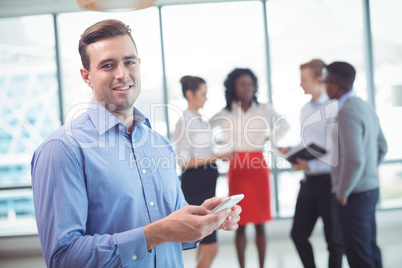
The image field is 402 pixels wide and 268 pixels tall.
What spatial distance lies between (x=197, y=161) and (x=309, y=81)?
1.04 meters

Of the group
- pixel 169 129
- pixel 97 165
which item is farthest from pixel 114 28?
pixel 169 129

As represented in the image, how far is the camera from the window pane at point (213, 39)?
4535mm

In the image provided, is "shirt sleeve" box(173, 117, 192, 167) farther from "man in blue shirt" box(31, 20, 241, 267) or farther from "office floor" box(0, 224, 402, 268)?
"man in blue shirt" box(31, 20, 241, 267)

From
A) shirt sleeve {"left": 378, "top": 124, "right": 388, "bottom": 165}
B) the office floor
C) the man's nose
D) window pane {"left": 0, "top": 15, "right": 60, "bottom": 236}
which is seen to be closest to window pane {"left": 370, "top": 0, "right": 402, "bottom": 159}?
the office floor

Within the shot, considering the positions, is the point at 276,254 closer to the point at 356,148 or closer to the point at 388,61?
the point at 356,148

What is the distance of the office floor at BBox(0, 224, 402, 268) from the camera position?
3611 millimetres

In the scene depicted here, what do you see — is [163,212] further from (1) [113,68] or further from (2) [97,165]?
(1) [113,68]

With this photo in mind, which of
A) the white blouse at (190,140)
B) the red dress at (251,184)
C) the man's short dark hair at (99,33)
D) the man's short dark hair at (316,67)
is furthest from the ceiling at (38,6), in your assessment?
the man's short dark hair at (99,33)

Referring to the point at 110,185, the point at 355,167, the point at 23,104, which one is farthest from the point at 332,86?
the point at 23,104

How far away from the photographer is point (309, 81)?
294cm

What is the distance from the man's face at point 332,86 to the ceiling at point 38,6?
243 centimetres

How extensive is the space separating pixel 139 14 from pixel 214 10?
0.89 metres

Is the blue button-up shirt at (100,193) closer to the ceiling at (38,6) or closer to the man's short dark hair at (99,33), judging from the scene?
the man's short dark hair at (99,33)

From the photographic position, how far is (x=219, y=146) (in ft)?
11.4
